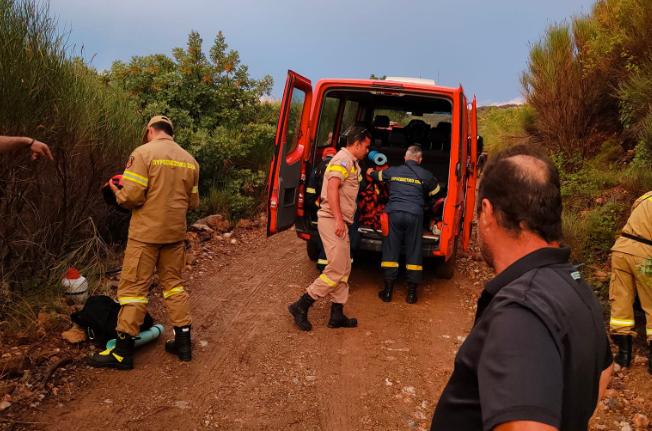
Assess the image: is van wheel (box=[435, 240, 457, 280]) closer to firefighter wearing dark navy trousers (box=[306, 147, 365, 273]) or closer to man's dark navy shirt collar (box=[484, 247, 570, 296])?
firefighter wearing dark navy trousers (box=[306, 147, 365, 273])

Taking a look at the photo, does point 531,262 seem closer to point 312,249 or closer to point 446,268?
point 446,268

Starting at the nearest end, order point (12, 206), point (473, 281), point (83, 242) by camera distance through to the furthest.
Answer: point (12, 206) → point (83, 242) → point (473, 281)

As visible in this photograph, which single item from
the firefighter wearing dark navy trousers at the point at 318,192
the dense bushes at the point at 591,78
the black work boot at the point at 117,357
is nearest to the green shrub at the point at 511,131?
the dense bushes at the point at 591,78

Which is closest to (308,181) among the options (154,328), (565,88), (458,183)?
(458,183)

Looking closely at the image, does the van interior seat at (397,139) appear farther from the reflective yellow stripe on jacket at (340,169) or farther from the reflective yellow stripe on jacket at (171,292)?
the reflective yellow stripe on jacket at (171,292)

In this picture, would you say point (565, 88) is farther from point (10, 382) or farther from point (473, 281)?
point (10, 382)

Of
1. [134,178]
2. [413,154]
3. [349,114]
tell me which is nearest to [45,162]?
[134,178]

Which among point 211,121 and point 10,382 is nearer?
point 10,382

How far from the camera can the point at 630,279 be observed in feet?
13.6

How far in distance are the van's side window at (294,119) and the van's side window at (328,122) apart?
17.0 inches

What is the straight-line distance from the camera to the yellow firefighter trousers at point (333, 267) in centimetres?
466

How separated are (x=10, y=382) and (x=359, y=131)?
3404 millimetres

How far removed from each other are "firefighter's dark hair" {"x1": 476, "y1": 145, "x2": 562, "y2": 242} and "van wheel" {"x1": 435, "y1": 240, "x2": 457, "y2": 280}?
4.91 m

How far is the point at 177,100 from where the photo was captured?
328 inches
